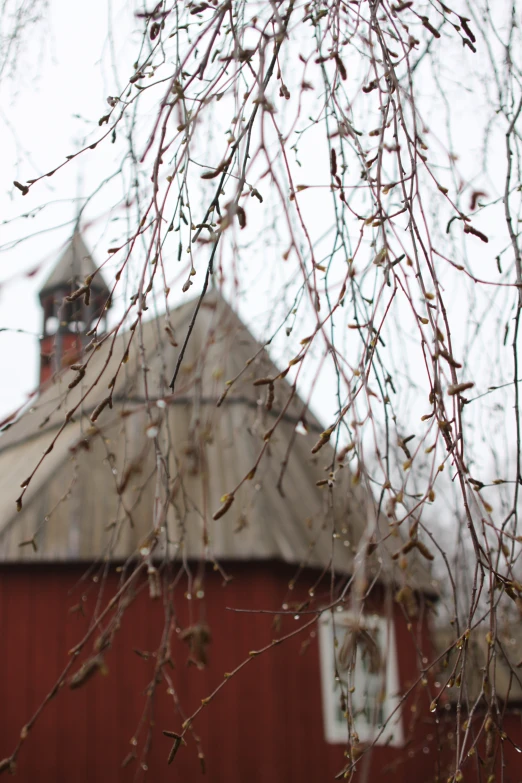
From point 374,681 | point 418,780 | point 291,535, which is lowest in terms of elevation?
point 418,780

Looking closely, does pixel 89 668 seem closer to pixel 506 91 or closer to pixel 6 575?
pixel 506 91

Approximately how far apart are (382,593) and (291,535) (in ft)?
4.04

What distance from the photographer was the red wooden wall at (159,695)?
17.5 ft

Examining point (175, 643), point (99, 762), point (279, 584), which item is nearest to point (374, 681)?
point (279, 584)

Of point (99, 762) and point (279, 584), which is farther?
point (279, 584)

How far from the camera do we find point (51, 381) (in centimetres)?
182

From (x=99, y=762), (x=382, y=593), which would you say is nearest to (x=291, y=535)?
(x=382, y=593)

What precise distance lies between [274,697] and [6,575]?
7.78ft

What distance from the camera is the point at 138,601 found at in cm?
578

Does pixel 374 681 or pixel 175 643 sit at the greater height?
pixel 175 643

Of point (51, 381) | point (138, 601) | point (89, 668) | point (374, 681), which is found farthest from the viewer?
point (374, 681)

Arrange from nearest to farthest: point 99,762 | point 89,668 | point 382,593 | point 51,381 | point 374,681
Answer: point 89,668
point 51,381
point 99,762
point 374,681
point 382,593

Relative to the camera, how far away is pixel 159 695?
543 cm

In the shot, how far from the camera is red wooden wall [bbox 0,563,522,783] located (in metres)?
5.34
